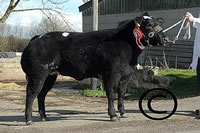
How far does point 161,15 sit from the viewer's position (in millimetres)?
28078

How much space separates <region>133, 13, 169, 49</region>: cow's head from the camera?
830 centimetres

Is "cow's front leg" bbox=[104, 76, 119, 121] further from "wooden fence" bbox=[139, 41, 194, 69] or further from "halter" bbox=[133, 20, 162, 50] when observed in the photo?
"wooden fence" bbox=[139, 41, 194, 69]

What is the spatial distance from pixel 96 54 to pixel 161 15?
20.3 m

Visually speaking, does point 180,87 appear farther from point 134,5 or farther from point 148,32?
point 134,5

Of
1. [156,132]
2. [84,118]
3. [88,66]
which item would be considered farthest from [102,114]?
[156,132]

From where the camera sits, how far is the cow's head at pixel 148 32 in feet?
27.2

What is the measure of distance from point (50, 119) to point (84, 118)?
802 mm

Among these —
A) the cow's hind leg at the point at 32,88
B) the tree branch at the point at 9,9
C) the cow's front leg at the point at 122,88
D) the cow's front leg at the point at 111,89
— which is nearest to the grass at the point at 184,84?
the cow's front leg at the point at 122,88

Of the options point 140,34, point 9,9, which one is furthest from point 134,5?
point 140,34

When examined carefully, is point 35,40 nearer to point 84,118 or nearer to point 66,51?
point 66,51

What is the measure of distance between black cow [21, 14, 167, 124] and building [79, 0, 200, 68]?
13.5m

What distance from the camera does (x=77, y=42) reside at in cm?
866

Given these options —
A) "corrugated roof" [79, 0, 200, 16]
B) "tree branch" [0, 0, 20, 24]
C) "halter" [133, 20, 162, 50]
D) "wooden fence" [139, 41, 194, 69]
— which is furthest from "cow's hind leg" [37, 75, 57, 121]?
"tree branch" [0, 0, 20, 24]

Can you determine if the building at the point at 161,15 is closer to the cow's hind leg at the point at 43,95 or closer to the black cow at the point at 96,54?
the cow's hind leg at the point at 43,95
